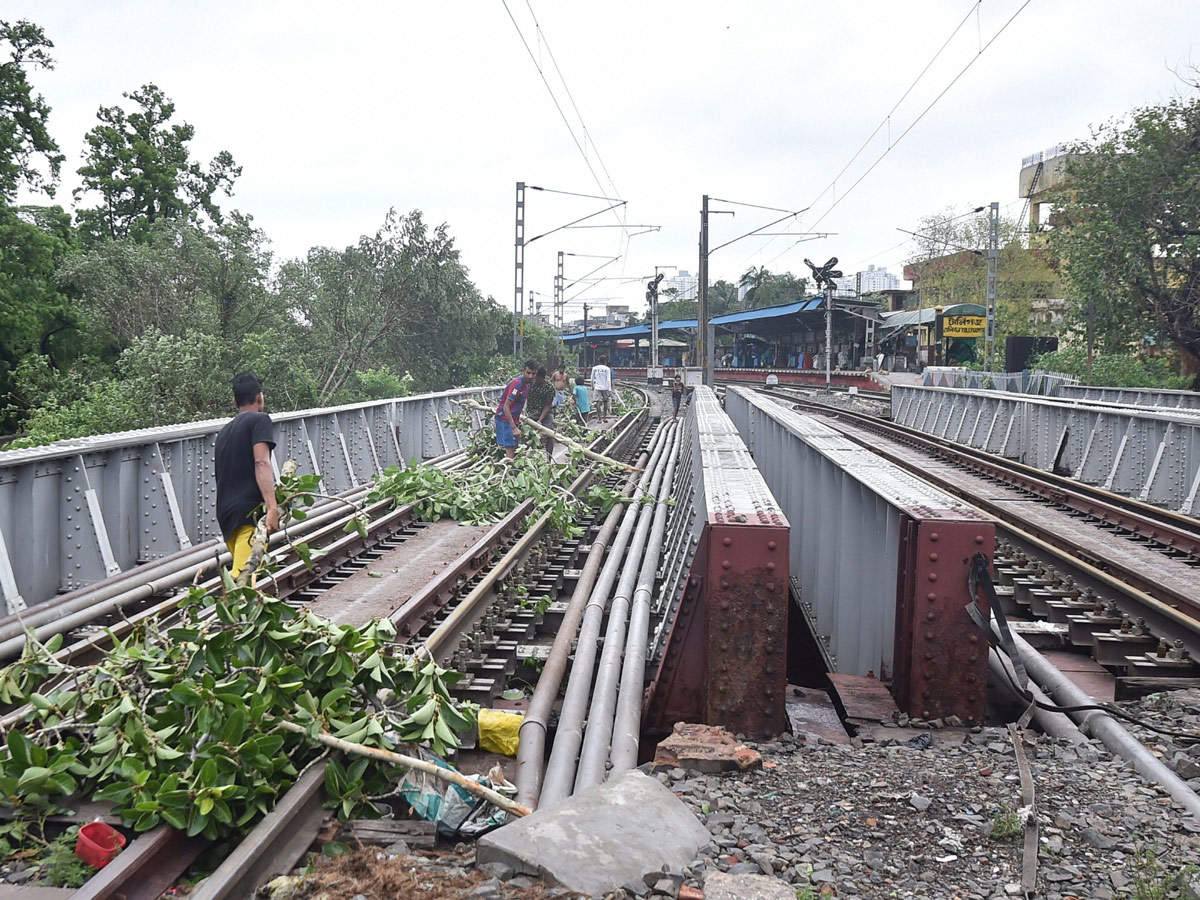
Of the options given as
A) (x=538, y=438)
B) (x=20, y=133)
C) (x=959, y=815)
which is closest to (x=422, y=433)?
(x=538, y=438)

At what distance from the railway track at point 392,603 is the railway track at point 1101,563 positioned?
3283 mm

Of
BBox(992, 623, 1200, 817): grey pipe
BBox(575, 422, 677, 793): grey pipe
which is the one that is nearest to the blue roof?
BBox(575, 422, 677, 793): grey pipe

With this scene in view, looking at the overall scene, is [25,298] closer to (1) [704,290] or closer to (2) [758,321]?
(1) [704,290]

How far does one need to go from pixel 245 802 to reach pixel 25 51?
42897 mm

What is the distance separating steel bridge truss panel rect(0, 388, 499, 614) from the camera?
7.00 metres

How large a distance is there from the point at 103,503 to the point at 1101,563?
29.2 ft

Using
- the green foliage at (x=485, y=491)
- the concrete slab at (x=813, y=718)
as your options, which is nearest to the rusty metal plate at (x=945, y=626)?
the concrete slab at (x=813, y=718)

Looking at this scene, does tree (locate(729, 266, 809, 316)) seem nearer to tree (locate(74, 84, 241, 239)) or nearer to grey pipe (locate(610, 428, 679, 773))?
tree (locate(74, 84, 241, 239))

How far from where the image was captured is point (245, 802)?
150 inches

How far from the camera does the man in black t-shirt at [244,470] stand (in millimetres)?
6168

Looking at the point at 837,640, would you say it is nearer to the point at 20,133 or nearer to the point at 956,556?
the point at 956,556

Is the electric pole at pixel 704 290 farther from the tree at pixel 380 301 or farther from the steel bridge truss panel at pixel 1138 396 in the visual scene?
the steel bridge truss panel at pixel 1138 396

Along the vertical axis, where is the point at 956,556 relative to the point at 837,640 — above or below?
above

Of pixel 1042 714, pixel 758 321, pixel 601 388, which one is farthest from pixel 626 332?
pixel 1042 714
